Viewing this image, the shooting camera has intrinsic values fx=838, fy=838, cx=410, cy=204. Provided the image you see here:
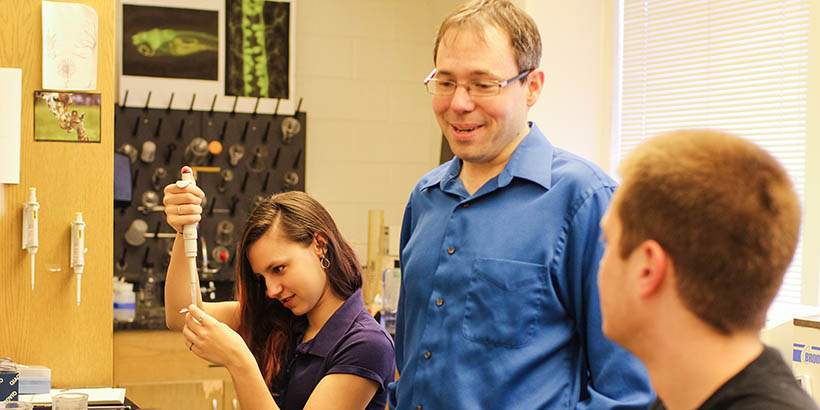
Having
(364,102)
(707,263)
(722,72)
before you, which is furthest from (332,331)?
(364,102)

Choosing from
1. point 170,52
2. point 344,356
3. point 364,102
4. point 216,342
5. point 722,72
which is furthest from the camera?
point 364,102

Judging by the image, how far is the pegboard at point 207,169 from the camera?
176 inches

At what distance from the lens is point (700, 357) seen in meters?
0.87

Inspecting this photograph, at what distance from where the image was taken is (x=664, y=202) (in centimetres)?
86

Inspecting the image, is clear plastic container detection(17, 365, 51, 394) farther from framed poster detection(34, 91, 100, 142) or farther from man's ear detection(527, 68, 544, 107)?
man's ear detection(527, 68, 544, 107)

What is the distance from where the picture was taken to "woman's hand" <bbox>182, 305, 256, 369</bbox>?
1.81 meters

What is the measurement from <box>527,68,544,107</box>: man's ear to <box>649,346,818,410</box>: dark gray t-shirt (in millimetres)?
757

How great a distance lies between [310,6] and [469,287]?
366 cm

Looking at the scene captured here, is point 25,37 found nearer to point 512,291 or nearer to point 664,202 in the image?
point 512,291

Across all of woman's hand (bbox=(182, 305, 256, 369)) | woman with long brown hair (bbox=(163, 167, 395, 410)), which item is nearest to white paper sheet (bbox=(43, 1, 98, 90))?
woman with long brown hair (bbox=(163, 167, 395, 410))

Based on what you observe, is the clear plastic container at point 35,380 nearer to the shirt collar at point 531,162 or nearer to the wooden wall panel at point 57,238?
the wooden wall panel at point 57,238

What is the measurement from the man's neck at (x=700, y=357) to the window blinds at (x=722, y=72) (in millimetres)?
2045

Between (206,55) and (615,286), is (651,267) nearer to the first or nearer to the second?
(615,286)

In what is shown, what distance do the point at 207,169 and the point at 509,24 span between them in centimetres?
337
